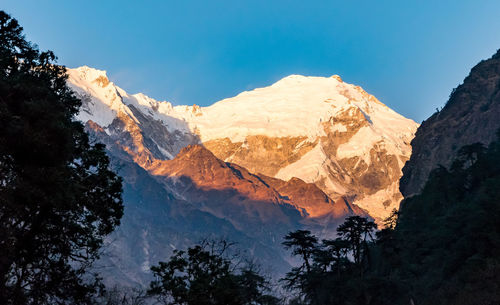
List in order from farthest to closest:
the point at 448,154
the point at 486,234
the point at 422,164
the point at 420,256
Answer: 1. the point at 422,164
2. the point at 448,154
3. the point at 420,256
4. the point at 486,234

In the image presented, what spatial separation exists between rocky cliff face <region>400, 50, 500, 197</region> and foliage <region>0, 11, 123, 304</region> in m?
117

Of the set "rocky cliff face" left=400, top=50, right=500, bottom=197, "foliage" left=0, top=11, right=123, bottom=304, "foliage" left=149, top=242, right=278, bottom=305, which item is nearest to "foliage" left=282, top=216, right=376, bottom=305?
"foliage" left=149, top=242, right=278, bottom=305

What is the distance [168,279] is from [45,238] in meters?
10.5

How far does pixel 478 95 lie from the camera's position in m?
143

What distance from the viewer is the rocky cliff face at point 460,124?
430ft

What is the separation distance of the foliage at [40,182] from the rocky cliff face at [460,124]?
116847 mm

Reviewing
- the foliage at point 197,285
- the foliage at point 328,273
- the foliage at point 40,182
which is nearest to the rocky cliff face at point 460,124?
the foliage at point 328,273

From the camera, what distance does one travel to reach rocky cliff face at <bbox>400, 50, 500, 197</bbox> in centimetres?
13100

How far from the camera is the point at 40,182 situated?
21031mm

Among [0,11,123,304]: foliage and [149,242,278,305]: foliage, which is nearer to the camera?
[0,11,123,304]: foliage

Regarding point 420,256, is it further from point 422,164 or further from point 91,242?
point 422,164

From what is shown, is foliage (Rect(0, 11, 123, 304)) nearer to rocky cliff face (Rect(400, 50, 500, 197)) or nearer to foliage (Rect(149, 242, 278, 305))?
foliage (Rect(149, 242, 278, 305))

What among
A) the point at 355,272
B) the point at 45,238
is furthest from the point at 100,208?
the point at 355,272

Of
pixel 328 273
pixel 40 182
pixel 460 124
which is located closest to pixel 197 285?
pixel 40 182
